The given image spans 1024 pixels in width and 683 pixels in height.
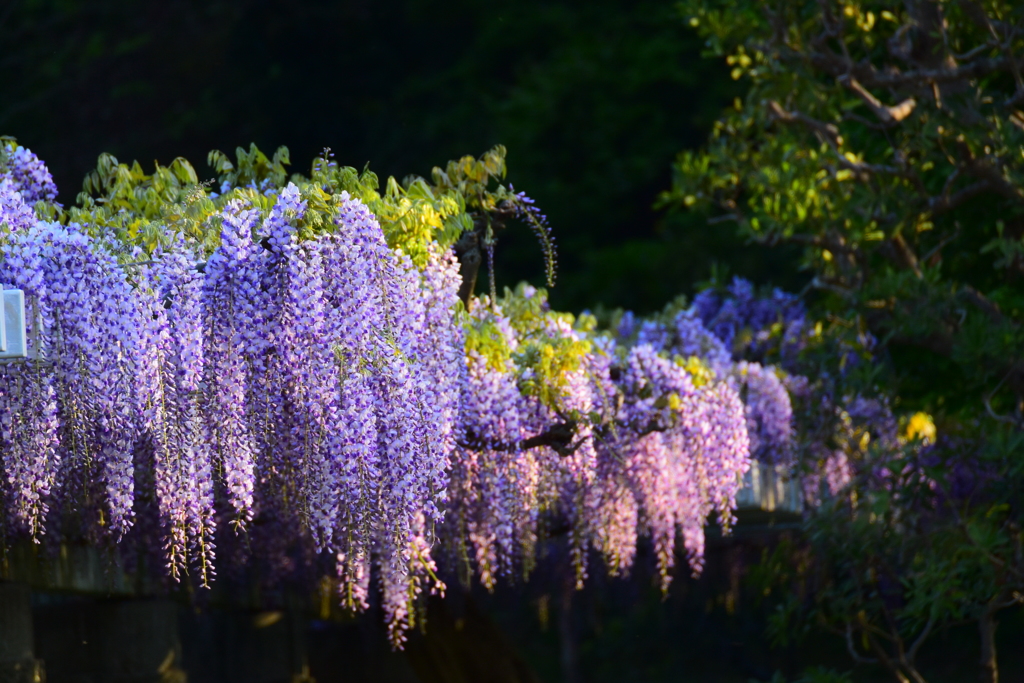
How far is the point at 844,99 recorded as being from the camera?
10.8 meters

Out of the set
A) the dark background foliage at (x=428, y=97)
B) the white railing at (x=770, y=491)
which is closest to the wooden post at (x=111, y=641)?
the white railing at (x=770, y=491)

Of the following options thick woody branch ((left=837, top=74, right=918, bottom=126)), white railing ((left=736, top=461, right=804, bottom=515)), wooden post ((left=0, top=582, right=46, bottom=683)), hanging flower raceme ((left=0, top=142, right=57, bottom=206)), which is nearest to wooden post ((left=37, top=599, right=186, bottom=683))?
wooden post ((left=0, top=582, right=46, bottom=683))

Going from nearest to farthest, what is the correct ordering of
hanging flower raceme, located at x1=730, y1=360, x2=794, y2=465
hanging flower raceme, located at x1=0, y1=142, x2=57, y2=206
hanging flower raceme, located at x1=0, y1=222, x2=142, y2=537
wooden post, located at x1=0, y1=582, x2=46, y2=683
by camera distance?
hanging flower raceme, located at x1=0, y1=222, x2=142, y2=537 < hanging flower raceme, located at x1=0, y1=142, x2=57, y2=206 < wooden post, located at x1=0, y1=582, x2=46, y2=683 < hanging flower raceme, located at x1=730, y1=360, x2=794, y2=465

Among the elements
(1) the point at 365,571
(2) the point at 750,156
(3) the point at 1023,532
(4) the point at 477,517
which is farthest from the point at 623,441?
(2) the point at 750,156

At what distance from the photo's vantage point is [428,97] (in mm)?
20938

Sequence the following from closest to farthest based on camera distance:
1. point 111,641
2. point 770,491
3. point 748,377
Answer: point 111,641 < point 748,377 < point 770,491

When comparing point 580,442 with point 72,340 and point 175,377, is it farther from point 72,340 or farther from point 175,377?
point 72,340

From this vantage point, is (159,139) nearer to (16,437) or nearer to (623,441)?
(623,441)

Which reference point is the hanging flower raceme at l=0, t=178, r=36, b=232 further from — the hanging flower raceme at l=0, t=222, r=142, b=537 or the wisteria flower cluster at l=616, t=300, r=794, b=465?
the wisteria flower cluster at l=616, t=300, r=794, b=465

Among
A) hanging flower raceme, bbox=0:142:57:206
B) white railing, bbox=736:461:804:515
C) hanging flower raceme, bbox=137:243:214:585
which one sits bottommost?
hanging flower raceme, bbox=137:243:214:585

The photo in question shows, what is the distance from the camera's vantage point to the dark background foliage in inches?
706

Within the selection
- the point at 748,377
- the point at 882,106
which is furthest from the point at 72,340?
the point at 882,106

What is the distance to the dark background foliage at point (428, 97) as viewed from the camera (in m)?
17.9

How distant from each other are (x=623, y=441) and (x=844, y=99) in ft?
13.3
